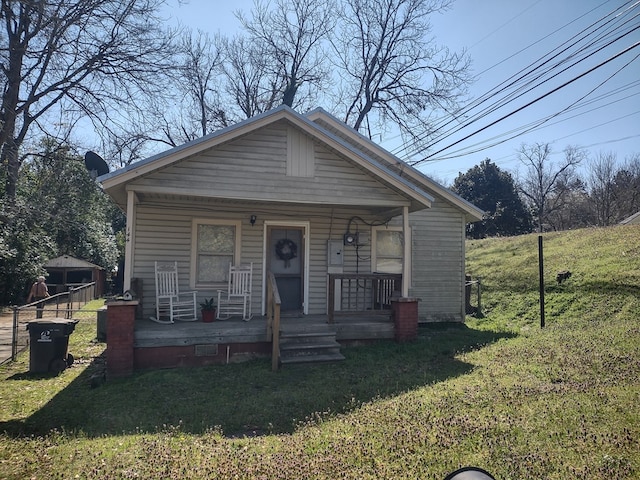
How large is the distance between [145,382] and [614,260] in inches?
556

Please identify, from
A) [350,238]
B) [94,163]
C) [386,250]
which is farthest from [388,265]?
[94,163]

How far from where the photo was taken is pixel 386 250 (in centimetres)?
1081

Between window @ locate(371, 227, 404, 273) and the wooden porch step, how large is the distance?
3159 millimetres

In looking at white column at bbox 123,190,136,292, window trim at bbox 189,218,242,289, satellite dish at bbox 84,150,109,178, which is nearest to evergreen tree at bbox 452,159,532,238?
window trim at bbox 189,218,242,289

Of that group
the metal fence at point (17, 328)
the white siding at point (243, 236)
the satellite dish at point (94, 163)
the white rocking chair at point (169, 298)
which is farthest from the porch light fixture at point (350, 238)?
the metal fence at point (17, 328)

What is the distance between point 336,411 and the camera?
5121mm

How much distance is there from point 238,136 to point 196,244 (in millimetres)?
2878

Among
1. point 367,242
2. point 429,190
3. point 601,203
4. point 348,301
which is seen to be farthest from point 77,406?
point 601,203

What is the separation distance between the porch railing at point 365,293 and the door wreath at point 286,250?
47.9 inches

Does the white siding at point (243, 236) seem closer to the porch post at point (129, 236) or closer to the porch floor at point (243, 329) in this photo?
the porch floor at point (243, 329)

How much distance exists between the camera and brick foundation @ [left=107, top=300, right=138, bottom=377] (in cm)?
668

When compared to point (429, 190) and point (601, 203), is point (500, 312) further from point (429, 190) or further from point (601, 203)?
point (601, 203)

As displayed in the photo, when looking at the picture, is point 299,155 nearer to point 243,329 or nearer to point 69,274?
point 243,329

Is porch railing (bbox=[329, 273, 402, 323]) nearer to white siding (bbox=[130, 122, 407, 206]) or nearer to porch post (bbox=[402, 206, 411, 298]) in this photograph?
porch post (bbox=[402, 206, 411, 298])
